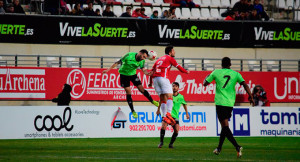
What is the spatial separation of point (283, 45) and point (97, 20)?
10.6 meters

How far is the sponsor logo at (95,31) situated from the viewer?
92.1 feet

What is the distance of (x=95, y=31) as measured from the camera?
94.1ft

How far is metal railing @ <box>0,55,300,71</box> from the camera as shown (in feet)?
87.7

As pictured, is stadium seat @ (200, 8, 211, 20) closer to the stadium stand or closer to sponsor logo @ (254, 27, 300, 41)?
the stadium stand

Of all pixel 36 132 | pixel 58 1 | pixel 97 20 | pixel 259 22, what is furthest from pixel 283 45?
pixel 36 132

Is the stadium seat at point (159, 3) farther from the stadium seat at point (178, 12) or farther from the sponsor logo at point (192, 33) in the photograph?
the sponsor logo at point (192, 33)

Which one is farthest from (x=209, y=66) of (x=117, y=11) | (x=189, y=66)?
(x=117, y=11)

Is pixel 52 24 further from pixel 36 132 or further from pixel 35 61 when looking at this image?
pixel 36 132

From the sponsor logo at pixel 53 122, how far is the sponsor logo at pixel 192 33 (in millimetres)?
9524

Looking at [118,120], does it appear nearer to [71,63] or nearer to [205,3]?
[71,63]

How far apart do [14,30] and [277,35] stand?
13980mm

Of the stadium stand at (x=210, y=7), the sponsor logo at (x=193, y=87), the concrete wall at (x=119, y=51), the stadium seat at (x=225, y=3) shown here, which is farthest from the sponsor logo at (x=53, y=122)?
the stadium seat at (x=225, y=3)

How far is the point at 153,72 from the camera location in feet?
53.7

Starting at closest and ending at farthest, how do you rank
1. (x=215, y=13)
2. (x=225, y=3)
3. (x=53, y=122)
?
1. (x=53, y=122)
2. (x=215, y=13)
3. (x=225, y=3)
